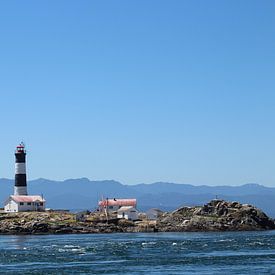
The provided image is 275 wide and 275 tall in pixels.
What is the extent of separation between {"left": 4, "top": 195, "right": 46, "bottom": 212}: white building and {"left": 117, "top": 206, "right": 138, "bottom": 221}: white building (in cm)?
1614

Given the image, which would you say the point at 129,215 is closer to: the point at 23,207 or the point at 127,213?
the point at 127,213

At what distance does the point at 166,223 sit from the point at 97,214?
705 inches

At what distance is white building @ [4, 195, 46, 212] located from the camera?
15150 cm

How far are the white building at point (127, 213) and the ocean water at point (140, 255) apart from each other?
1205 inches

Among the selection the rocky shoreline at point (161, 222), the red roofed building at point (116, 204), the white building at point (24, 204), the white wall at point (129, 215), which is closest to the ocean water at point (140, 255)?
the rocky shoreline at point (161, 222)

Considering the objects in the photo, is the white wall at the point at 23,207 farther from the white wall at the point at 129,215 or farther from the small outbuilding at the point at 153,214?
the small outbuilding at the point at 153,214

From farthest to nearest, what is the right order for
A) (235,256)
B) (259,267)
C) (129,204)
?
(129,204), (235,256), (259,267)

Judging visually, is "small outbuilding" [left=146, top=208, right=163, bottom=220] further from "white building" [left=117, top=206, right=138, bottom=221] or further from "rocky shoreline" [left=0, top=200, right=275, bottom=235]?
"rocky shoreline" [left=0, top=200, right=275, bottom=235]

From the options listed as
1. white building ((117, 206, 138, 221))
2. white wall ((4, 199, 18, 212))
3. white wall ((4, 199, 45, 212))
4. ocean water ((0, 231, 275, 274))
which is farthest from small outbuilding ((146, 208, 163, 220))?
ocean water ((0, 231, 275, 274))

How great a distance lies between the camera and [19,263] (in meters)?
80.4

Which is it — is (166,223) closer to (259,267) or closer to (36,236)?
(36,236)

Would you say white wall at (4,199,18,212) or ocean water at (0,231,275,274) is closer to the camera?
ocean water at (0,231,275,274)

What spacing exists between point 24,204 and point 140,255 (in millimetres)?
69237

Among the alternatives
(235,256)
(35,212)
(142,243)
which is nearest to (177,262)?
(235,256)
